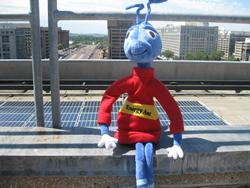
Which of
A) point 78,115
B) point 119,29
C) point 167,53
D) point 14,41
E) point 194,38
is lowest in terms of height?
point 167,53

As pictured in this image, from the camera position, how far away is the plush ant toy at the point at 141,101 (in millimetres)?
2564

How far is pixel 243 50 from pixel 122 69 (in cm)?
17954

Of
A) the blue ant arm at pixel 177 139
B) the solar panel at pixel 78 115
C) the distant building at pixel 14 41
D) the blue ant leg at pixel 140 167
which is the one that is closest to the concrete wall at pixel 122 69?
the solar panel at pixel 78 115

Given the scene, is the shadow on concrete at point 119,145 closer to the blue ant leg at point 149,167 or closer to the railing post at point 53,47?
the blue ant leg at point 149,167

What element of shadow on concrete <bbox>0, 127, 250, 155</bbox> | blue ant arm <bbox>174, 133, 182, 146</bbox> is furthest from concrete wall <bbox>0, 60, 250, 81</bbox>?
blue ant arm <bbox>174, 133, 182, 146</bbox>

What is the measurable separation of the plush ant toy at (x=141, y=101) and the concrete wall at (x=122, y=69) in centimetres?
861

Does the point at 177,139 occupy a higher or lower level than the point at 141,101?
lower

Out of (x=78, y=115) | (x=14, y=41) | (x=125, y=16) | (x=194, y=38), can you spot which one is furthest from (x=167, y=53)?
(x=125, y=16)

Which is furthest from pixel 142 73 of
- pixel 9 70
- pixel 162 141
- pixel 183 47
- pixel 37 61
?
pixel 183 47

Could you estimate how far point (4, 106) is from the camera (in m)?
5.80

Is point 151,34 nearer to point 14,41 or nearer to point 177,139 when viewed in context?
point 177,139

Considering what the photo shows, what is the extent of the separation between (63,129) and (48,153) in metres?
0.64

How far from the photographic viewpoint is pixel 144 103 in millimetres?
2691

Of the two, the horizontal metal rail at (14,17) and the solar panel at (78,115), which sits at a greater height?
the horizontal metal rail at (14,17)
